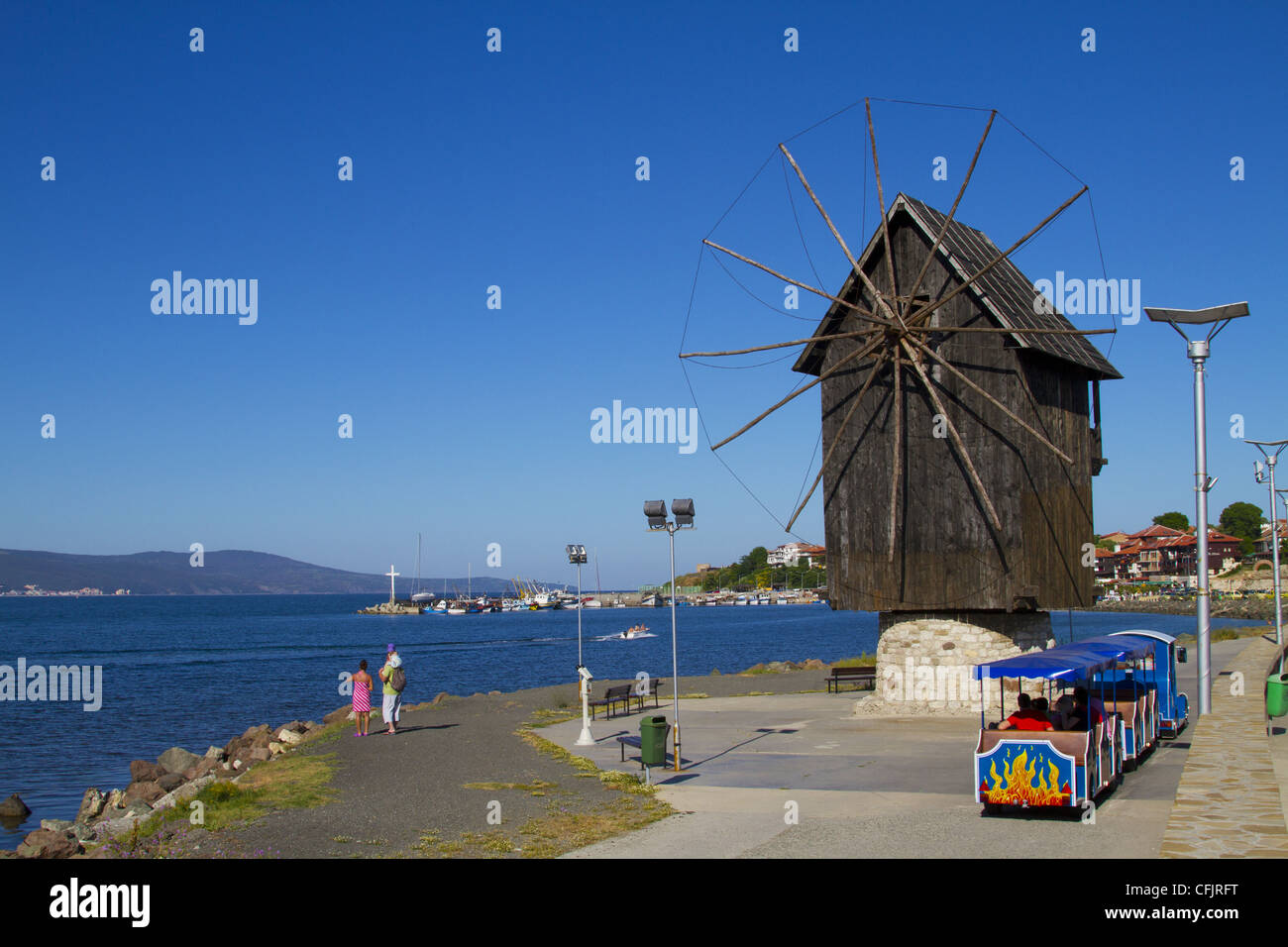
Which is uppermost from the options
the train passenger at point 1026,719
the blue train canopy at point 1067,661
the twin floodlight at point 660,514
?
the twin floodlight at point 660,514

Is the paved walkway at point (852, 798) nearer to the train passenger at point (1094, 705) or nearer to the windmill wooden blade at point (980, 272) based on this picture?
the train passenger at point (1094, 705)

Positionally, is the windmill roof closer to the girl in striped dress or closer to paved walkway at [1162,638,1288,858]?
paved walkway at [1162,638,1288,858]

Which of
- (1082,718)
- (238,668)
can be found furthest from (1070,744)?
(238,668)

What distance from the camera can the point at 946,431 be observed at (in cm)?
2688

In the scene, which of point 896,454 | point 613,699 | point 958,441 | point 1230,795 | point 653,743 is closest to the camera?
point 1230,795

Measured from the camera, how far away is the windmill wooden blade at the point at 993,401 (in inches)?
979

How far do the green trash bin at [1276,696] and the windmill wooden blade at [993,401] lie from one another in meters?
6.28

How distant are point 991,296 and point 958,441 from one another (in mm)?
4023

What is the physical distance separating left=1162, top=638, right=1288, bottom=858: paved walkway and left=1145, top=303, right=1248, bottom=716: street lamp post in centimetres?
97

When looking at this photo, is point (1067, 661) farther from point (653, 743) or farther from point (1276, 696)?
point (1276, 696)

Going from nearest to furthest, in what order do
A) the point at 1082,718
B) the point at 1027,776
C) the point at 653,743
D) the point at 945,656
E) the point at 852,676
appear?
the point at 1027,776 < the point at 1082,718 < the point at 653,743 < the point at 945,656 < the point at 852,676

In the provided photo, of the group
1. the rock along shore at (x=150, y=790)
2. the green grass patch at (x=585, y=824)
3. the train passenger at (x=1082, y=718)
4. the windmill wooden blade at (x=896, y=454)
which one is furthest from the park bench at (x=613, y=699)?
the train passenger at (x=1082, y=718)
